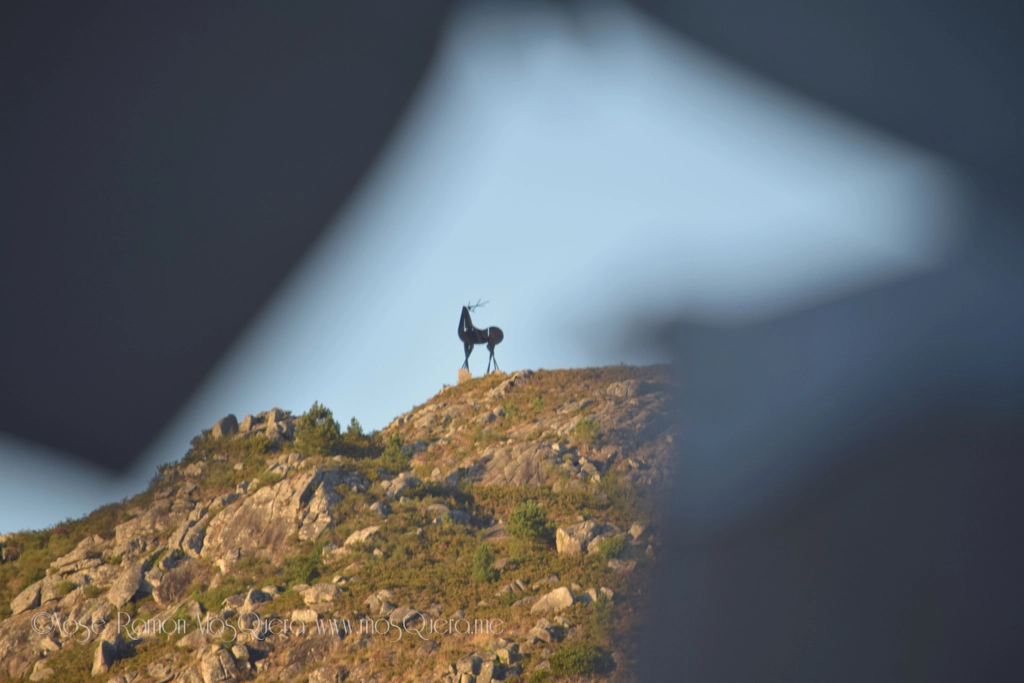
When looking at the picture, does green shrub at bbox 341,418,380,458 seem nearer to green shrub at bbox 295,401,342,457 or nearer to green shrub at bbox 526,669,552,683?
green shrub at bbox 295,401,342,457

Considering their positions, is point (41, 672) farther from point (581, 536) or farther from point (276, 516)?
point (581, 536)

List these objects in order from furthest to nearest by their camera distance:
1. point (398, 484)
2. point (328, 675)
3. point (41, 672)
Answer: point (398, 484)
point (41, 672)
point (328, 675)

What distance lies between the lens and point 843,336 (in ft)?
61.6

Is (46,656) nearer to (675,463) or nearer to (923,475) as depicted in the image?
(675,463)

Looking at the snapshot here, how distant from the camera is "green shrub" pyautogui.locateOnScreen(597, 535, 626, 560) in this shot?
1584cm

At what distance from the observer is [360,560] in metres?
17.2

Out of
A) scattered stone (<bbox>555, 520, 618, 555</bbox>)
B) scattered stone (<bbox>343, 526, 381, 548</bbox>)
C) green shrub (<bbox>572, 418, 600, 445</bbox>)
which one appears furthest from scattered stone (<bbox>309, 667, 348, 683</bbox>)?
green shrub (<bbox>572, 418, 600, 445</bbox>)

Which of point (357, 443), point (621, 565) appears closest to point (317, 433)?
point (357, 443)

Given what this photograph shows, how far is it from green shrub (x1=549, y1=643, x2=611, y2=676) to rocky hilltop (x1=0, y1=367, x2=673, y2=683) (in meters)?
0.03

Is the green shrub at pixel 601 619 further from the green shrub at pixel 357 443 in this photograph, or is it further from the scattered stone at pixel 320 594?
the green shrub at pixel 357 443

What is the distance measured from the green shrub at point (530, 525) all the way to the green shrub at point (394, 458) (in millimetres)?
5344

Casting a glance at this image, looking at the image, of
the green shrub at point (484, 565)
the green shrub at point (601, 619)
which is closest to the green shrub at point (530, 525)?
the green shrub at point (484, 565)

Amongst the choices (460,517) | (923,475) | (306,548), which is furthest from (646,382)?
(306,548)

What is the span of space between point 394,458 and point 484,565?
26.5ft
